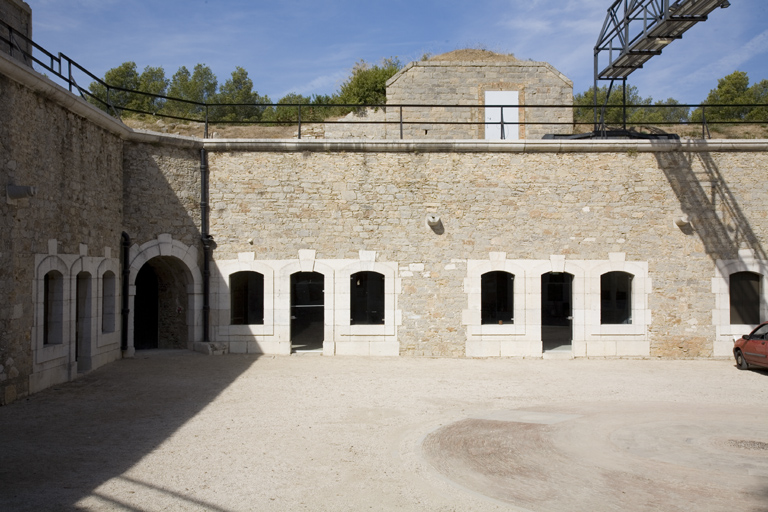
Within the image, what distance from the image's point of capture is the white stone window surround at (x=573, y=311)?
1348cm

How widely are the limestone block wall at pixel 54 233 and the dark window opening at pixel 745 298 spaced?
42.2 ft

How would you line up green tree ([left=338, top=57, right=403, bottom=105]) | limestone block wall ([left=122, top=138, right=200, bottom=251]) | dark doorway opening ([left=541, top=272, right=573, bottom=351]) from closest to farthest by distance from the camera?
limestone block wall ([left=122, top=138, right=200, bottom=251]) → dark doorway opening ([left=541, top=272, right=573, bottom=351]) → green tree ([left=338, top=57, right=403, bottom=105])

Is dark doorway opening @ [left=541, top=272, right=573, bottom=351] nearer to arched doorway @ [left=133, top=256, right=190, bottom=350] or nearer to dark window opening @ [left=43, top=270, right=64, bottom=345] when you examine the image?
arched doorway @ [left=133, top=256, right=190, bottom=350]

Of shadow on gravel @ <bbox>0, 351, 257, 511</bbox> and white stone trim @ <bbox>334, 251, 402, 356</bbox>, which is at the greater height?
white stone trim @ <bbox>334, 251, 402, 356</bbox>

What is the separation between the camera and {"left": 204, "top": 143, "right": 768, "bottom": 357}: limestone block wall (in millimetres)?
13508

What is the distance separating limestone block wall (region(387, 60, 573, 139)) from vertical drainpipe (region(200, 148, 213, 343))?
6.67 meters

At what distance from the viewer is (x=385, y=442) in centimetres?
705

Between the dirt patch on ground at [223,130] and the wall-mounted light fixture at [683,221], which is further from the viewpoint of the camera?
the dirt patch on ground at [223,130]

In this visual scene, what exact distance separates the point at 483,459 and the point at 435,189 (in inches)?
315

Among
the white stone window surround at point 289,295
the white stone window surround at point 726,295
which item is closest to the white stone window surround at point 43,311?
the white stone window surround at point 289,295

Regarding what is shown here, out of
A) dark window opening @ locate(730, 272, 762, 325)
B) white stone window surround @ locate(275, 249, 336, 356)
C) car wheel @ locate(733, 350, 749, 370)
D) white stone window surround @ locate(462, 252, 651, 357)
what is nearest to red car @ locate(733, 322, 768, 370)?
car wheel @ locate(733, 350, 749, 370)

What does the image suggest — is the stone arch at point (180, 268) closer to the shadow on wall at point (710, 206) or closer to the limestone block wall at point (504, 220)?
the limestone block wall at point (504, 220)

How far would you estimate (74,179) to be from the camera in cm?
1051

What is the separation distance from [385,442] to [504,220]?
7570 mm
